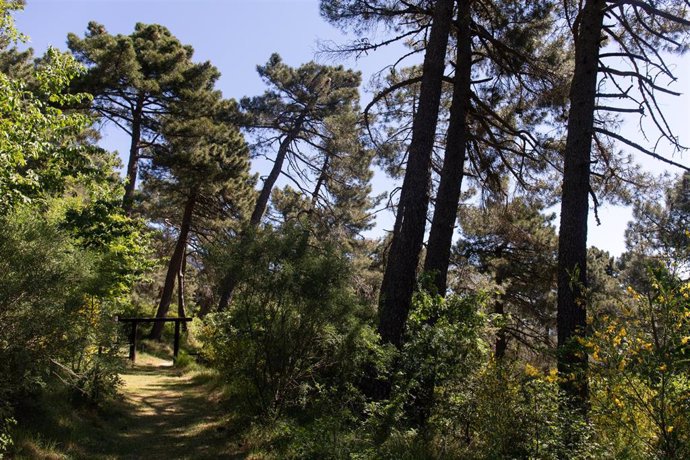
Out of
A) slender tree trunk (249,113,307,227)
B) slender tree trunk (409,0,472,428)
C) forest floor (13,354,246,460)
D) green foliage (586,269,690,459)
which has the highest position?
slender tree trunk (249,113,307,227)

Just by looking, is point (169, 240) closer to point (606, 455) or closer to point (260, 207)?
point (260, 207)

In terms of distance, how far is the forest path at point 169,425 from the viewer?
20.2ft

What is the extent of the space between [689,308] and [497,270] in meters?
14.8

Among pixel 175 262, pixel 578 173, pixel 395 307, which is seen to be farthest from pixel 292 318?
pixel 175 262

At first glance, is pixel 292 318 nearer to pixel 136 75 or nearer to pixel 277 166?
pixel 136 75

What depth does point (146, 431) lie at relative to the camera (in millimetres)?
7262

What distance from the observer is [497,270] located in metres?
18.3

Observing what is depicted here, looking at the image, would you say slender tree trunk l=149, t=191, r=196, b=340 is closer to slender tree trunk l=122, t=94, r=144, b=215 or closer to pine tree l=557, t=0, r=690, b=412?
slender tree trunk l=122, t=94, r=144, b=215

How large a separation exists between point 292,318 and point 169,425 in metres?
3.16

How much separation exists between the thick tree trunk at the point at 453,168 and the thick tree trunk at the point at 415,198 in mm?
1251

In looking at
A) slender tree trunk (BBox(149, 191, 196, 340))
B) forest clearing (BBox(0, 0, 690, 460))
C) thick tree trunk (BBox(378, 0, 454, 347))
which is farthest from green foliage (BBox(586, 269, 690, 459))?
slender tree trunk (BBox(149, 191, 196, 340))

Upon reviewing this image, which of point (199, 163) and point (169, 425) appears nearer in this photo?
point (169, 425)

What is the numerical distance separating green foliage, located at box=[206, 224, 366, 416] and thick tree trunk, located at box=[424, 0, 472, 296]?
2.85 metres

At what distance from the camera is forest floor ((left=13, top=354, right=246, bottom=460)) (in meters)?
5.68
